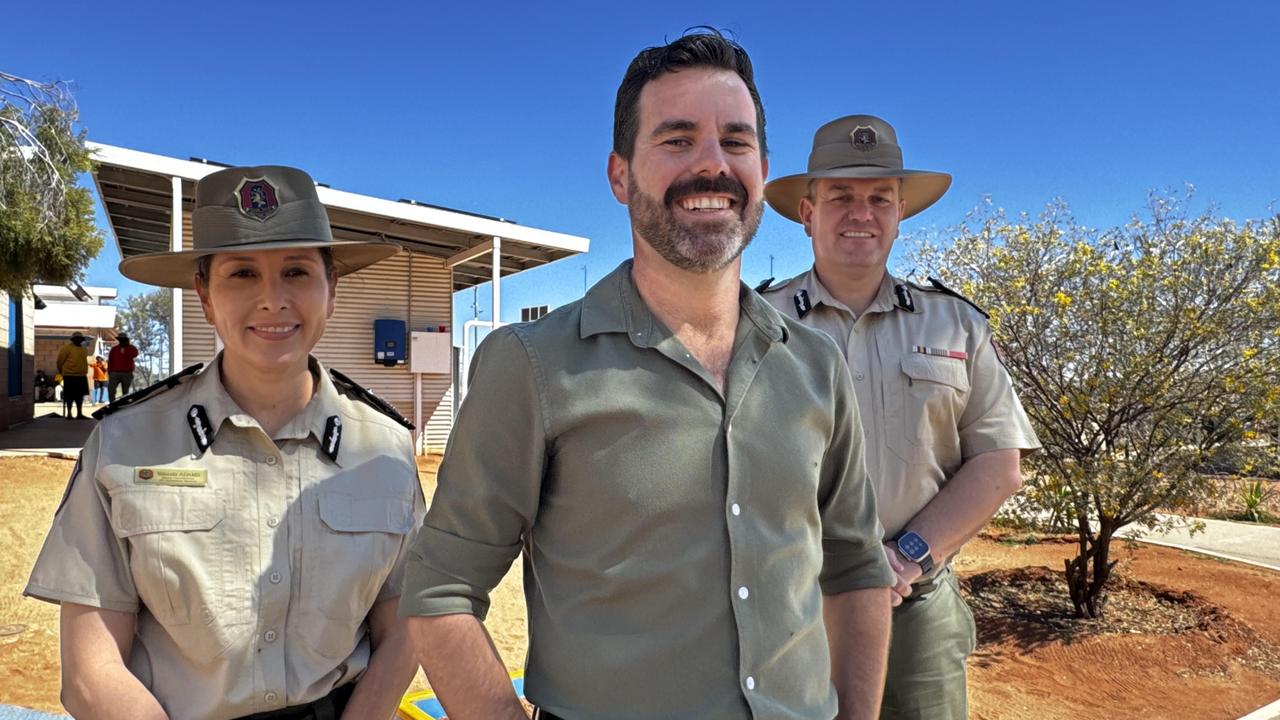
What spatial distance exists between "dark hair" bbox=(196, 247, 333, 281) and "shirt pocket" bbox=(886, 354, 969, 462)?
5.51ft

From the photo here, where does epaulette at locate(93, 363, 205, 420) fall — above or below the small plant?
above

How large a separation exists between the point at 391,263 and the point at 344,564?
1448 centimetres

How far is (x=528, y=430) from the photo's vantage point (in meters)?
1.52

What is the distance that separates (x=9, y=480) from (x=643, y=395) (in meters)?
11.6

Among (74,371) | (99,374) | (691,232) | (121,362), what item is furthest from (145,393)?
(99,374)

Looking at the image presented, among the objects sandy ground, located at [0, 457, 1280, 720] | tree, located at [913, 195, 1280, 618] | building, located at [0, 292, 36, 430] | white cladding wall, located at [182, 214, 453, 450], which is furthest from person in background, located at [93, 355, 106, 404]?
tree, located at [913, 195, 1280, 618]

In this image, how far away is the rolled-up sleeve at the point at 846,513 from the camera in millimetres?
1816

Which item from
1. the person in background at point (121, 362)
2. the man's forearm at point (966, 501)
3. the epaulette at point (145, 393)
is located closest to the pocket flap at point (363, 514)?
the epaulette at point (145, 393)

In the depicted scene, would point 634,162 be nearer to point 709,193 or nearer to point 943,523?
point 709,193

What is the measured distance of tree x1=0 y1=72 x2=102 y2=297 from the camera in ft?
33.7

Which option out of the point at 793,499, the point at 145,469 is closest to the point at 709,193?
the point at 793,499

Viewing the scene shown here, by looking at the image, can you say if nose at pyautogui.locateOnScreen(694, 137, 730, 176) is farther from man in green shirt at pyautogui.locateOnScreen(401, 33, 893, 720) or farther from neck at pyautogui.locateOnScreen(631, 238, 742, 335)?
neck at pyautogui.locateOnScreen(631, 238, 742, 335)

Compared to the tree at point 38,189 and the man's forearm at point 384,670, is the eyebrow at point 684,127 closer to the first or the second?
the man's forearm at point 384,670

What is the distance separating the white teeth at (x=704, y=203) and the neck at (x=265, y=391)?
1.10 meters
